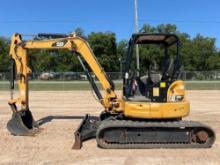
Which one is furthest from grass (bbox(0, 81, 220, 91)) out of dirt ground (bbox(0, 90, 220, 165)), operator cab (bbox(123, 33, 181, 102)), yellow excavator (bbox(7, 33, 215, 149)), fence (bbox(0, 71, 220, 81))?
operator cab (bbox(123, 33, 181, 102))

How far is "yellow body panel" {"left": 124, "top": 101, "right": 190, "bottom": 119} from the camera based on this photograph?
413 inches

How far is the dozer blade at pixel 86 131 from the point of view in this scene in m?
10.4

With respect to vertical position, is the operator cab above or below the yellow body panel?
above

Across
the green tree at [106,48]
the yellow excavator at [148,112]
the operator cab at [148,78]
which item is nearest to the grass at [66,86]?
the yellow excavator at [148,112]

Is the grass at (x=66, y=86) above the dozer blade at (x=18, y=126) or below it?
above

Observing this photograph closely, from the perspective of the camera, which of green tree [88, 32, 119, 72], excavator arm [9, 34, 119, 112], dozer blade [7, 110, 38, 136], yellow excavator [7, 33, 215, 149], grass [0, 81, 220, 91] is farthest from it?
green tree [88, 32, 119, 72]

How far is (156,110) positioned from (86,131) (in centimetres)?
202

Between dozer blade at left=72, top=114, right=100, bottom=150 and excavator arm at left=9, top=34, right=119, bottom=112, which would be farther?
excavator arm at left=9, top=34, right=119, bottom=112

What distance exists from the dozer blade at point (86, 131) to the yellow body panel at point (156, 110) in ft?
4.17

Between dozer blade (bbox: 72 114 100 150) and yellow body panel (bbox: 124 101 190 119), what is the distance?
127cm

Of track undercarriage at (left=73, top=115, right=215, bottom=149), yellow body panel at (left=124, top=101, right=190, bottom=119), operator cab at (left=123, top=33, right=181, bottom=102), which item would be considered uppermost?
operator cab at (left=123, top=33, right=181, bottom=102)

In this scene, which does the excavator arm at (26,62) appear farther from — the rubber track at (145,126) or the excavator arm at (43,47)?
the rubber track at (145,126)

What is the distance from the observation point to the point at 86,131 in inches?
447

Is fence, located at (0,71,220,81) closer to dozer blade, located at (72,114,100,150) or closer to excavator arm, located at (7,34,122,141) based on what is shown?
excavator arm, located at (7,34,122,141)
